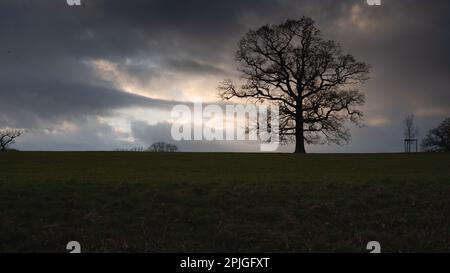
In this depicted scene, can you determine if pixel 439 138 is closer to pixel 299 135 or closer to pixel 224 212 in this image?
pixel 299 135

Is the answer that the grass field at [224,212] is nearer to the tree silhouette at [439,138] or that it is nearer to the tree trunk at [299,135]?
the tree trunk at [299,135]

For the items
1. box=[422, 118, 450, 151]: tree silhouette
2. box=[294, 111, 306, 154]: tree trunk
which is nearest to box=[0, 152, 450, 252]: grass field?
box=[294, 111, 306, 154]: tree trunk

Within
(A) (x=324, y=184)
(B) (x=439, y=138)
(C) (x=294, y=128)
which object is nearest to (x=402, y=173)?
(A) (x=324, y=184)

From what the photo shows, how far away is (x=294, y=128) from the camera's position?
54000 millimetres

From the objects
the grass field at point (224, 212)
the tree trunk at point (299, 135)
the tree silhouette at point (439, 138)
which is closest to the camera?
the grass field at point (224, 212)

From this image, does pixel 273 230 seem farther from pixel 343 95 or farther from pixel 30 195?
pixel 343 95

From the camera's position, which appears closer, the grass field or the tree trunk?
the grass field

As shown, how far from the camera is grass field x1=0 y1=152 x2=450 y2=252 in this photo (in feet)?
52.2

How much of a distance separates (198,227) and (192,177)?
333 inches

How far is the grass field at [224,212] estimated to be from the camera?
52.2 ft

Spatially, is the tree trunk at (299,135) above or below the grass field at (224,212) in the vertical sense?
above

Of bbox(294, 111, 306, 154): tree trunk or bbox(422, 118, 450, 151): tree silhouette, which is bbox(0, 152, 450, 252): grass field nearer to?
bbox(294, 111, 306, 154): tree trunk

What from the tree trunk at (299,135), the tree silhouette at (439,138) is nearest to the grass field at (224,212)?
the tree trunk at (299,135)
